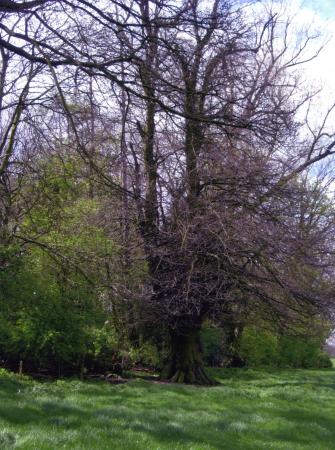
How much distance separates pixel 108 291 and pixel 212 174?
4104mm

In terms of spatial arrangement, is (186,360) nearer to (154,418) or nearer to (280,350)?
(154,418)

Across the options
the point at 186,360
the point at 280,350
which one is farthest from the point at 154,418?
the point at 280,350

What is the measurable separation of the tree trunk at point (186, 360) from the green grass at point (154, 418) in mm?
2995

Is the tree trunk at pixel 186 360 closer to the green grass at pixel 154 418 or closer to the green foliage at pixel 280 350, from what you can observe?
the green grass at pixel 154 418

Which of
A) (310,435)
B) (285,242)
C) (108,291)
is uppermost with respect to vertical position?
(285,242)

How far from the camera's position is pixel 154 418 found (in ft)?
28.6

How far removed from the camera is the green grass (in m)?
6.93

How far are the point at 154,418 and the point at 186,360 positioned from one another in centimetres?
784

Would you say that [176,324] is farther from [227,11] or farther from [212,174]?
[227,11]

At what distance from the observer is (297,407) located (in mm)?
11602

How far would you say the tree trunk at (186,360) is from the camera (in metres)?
16.2

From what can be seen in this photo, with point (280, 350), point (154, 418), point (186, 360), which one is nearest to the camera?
point (154, 418)

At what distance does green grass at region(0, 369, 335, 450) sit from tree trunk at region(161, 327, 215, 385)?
300 centimetres

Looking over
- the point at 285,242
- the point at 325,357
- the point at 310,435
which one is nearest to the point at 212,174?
the point at 285,242
